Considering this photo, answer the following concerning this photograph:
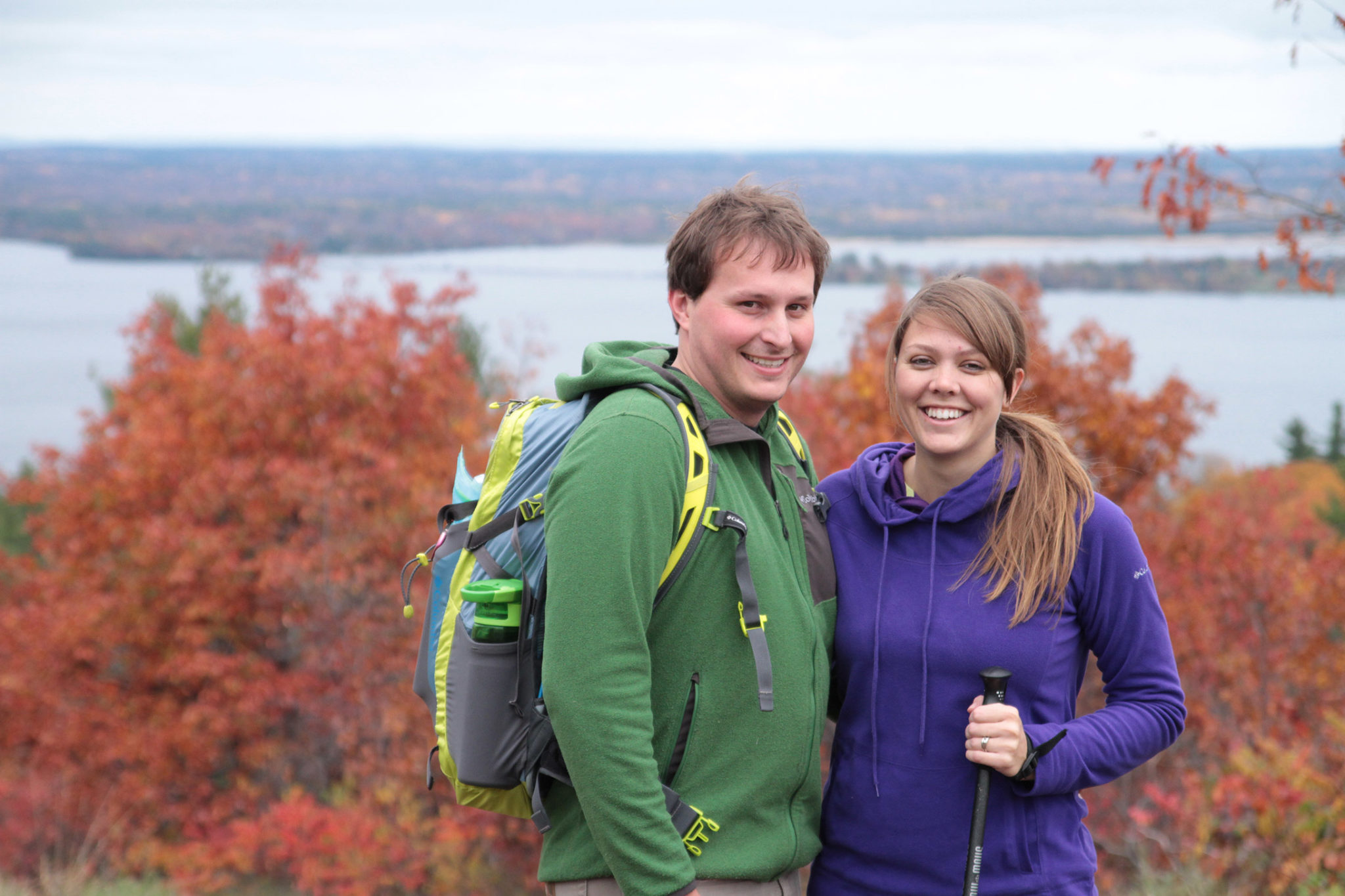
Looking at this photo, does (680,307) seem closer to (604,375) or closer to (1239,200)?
(604,375)

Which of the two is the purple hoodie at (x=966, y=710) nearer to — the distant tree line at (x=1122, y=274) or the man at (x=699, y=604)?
the man at (x=699, y=604)

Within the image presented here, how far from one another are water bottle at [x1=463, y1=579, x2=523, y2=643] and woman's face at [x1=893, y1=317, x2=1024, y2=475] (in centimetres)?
93

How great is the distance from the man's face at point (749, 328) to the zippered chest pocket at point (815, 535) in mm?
221

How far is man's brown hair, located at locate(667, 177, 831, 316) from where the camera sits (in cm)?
229

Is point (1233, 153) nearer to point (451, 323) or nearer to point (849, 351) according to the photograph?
point (849, 351)

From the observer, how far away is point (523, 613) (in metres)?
2.16

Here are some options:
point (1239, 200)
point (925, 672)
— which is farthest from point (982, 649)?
point (1239, 200)

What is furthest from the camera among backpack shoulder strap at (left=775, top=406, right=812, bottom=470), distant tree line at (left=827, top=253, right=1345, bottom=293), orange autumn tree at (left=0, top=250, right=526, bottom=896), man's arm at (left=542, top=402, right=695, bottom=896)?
distant tree line at (left=827, top=253, right=1345, bottom=293)

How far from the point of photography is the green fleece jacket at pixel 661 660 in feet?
6.59

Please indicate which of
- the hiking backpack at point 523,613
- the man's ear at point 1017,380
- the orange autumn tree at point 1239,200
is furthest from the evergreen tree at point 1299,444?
the hiking backpack at point 523,613

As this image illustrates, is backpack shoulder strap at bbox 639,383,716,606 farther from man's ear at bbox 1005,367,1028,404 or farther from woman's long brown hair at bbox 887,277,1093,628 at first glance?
man's ear at bbox 1005,367,1028,404

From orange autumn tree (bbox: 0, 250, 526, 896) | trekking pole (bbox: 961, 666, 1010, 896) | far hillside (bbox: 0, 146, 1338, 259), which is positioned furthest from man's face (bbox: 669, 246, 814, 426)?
far hillside (bbox: 0, 146, 1338, 259)

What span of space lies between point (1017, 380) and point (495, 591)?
123 centimetres

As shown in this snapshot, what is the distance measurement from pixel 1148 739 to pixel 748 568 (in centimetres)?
92
